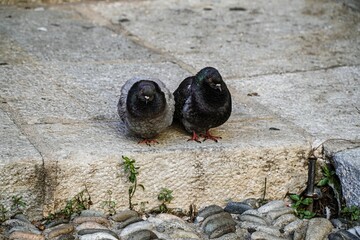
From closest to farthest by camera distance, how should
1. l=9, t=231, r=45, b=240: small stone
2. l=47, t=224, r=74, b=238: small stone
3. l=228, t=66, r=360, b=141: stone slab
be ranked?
l=9, t=231, r=45, b=240: small stone → l=47, t=224, r=74, b=238: small stone → l=228, t=66, r=360, b=141: stone slab

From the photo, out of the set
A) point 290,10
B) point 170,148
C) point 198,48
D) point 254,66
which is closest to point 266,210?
point 170,148

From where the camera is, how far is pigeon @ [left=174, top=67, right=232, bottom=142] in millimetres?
4735

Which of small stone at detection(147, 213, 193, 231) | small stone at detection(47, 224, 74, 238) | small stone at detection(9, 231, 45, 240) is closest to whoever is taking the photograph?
small stone at detection(9, 231, 45, 240)

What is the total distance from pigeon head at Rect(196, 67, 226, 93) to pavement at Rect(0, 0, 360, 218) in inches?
12.4

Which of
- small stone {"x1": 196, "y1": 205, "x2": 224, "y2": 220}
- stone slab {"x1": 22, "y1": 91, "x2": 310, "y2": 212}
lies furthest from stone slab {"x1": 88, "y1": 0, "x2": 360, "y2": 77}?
small stone {"x1": 196, "y1": 205, "x2": 224, "y2": 220}

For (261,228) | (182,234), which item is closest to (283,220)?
(261,228)

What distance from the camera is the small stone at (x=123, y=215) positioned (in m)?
4.53

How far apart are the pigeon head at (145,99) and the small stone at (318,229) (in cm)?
105

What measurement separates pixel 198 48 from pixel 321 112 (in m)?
1.56

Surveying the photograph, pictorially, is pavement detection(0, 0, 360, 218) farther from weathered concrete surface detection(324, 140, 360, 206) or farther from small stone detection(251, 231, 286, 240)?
small stone detection(251, 231, 286, 240)

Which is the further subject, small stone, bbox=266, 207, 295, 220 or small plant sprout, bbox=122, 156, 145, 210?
small stone, bbox=266, 207, 295, 220

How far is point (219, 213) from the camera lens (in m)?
4.65

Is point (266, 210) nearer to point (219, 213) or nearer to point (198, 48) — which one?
point (219, 213)

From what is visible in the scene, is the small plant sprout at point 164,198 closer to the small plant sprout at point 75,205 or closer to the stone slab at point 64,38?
the small plant sprout at point 75,205
